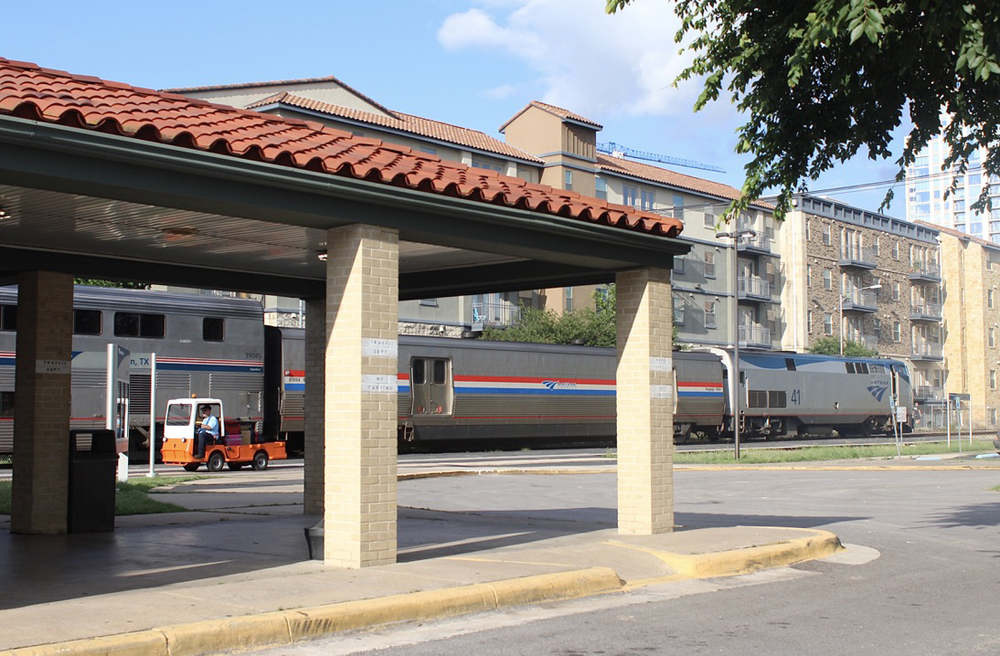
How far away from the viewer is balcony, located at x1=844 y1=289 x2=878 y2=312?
8200cm

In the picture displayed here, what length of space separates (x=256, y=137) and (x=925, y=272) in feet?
292

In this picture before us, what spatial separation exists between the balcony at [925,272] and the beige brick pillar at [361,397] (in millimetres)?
85912

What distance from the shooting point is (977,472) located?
2912cm

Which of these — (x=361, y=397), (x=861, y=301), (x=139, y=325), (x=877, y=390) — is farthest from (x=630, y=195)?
(x=361, y=397)

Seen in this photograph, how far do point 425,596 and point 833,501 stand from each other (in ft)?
44.6

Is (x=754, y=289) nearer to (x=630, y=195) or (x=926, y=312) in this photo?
(x=630, y=195)

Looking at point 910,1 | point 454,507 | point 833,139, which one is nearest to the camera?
point 910,1

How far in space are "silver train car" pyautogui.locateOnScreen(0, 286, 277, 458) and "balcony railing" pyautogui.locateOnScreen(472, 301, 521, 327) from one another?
79.0 feet

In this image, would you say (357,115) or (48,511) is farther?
(357,115)

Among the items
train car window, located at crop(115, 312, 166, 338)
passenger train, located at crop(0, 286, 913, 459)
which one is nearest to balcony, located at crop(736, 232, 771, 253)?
passenger train, located at crop(0, 286, 913, 459)

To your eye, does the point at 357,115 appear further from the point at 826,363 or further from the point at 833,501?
the point at 833,501

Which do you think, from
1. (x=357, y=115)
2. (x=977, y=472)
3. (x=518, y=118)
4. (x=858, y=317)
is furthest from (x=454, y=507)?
(x=858, y=317)

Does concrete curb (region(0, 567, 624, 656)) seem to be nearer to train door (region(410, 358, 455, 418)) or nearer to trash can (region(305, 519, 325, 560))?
trash can (region(305, 519, 325, 560))

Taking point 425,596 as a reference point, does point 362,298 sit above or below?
above
